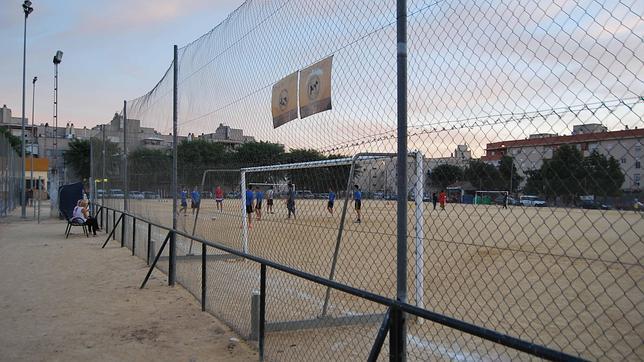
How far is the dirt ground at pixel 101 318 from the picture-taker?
208 inches

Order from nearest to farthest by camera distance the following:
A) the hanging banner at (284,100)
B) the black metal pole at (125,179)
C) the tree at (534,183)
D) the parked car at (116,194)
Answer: the tree at (534,183) < the hanging banner at (284,100) < the black metal pole at (125,179) < the parked car at (116,194)

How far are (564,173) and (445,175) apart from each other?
3.09 ft

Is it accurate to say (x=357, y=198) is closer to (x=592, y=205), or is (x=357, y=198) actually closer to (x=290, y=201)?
(x=290, y=201)

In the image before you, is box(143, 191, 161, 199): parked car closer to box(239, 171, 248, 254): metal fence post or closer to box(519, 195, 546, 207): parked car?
box(239, 171, 248, 254): metal fence post

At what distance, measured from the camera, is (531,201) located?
2465 millimetres

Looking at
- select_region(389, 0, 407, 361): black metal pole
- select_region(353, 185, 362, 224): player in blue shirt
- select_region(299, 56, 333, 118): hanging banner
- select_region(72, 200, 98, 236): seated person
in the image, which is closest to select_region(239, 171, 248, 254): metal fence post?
select_region(353, 185, 362, 224): player in blue shirt

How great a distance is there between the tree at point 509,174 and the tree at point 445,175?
372 mm

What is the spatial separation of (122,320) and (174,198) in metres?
3.04

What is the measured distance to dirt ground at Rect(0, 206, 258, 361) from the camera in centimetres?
527

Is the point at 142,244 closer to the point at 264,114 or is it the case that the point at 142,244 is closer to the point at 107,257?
the point at 107,257

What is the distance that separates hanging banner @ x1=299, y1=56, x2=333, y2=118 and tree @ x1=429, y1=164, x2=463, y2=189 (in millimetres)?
1148

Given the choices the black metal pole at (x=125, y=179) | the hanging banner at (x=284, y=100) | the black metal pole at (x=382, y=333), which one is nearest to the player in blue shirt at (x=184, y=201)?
the black metal pole at (x=125, y=179)

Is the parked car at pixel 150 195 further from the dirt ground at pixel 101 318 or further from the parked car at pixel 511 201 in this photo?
the parked car at pixel 511 201

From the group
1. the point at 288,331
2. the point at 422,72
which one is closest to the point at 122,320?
the point at 288,331
